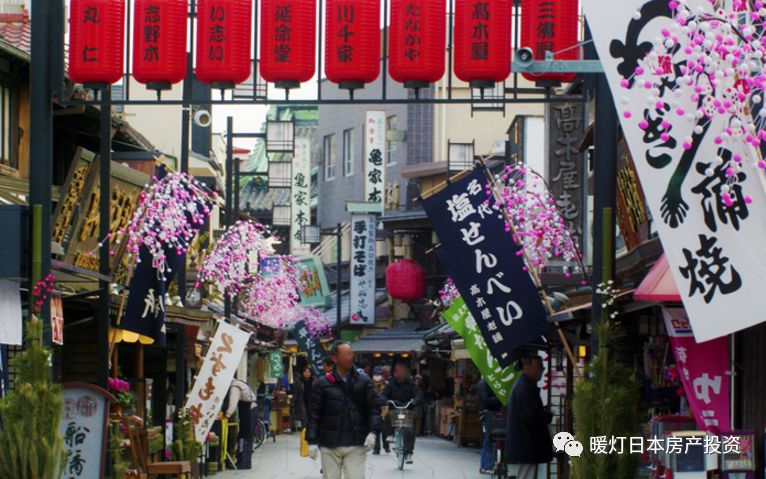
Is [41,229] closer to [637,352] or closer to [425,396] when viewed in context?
[637,352]

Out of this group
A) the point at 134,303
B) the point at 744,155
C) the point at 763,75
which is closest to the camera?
the point at 763,75

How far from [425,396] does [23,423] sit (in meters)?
38.8

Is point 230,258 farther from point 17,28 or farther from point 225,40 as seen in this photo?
point 225,40

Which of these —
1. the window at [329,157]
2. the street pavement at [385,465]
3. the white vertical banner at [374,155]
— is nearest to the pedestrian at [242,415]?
the street pavement at [385,465]

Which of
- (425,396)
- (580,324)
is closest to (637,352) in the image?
(580,324)

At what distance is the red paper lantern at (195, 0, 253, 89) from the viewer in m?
17.6

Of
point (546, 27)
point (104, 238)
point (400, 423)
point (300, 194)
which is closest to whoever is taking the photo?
point (546, 27)

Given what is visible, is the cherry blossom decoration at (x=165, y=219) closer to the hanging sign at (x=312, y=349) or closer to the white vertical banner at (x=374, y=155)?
the hanging sign at (x=312, y=349)

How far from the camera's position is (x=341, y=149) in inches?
2968

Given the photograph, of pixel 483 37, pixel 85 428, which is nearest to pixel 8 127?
pixel 85 428

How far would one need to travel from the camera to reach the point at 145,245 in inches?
825

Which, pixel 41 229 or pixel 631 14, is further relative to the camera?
pixel 41 229

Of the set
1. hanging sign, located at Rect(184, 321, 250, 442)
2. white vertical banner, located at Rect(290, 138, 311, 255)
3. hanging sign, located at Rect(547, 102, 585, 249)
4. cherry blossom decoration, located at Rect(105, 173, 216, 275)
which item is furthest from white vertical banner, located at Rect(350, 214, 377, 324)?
cherry blossom decoration, located at Rect(105, 173, 216, 275)
